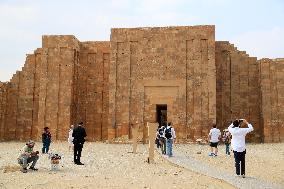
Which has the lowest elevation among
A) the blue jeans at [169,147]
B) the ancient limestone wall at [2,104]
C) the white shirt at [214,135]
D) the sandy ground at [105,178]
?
the sandy ground at [105,178]

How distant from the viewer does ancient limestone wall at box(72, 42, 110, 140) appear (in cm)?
2944

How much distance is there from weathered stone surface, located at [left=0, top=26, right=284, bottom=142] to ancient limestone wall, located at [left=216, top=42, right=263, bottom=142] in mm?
73

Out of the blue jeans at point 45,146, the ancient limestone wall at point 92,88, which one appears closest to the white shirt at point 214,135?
the blue jeans at point 45,146

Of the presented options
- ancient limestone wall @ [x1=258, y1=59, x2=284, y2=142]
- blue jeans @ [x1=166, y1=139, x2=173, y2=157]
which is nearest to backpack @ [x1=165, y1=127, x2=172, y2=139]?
blue jeans @ [x1=166, y1=139, x2=173, y2=157]

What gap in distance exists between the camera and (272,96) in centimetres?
2802

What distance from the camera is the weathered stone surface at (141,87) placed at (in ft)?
87.4

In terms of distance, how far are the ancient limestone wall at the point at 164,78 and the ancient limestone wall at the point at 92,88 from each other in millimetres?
2287

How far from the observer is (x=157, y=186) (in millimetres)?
8562

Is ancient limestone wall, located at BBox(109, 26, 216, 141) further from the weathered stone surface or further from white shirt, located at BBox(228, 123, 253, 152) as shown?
white shirt, located at BBox(228, 123, 253, 152)

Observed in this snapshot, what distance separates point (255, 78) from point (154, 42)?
8.22 meters

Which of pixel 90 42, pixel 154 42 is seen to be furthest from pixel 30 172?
pixel 90 42

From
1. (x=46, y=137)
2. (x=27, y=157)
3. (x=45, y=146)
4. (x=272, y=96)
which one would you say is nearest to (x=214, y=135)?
(x=46, y=137)

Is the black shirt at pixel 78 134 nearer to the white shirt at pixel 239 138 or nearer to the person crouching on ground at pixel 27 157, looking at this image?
the person crouching on ground at pixel 27 157

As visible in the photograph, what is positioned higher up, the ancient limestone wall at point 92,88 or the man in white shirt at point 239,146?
the ancient limestone wall at point 92,88
